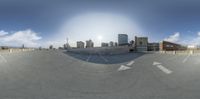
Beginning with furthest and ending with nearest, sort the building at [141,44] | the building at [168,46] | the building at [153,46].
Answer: the building at [153,46] < the building at [141,44] < the building at [168,46]

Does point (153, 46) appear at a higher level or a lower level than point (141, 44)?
lower

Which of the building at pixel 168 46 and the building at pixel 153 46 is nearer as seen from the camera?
the building at pixel 168 46

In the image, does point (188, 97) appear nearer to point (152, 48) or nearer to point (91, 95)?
point (91, 95)

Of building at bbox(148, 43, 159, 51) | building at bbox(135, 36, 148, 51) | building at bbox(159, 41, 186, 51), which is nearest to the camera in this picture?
building at bbox(159, 41, 186, 51)

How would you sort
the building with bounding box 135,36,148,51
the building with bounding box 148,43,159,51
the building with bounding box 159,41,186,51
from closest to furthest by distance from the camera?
the building with bounding box 159,41,186,51 < the building with bounding box 135,36,148,51 < the building with bounding box 148,43,159,51

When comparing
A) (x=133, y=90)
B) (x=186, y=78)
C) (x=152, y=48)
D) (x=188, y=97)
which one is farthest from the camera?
(x=152, y=48)

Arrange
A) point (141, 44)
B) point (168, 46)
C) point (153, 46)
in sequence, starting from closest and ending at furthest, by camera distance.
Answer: point (168, 46), point (141, 44), point (153, 46)

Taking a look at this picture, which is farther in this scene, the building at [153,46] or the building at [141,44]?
the building at [153,46]

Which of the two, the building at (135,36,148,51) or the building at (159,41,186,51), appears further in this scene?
the building at (135,36,148,51)

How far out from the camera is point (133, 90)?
7047 mm

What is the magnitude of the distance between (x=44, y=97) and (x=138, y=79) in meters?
4.72

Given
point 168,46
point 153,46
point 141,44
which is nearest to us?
point 168,46

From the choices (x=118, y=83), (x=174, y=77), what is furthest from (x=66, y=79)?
(x=174, y=77)

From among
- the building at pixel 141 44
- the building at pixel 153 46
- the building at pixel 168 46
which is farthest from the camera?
the building at pixel 153 46
